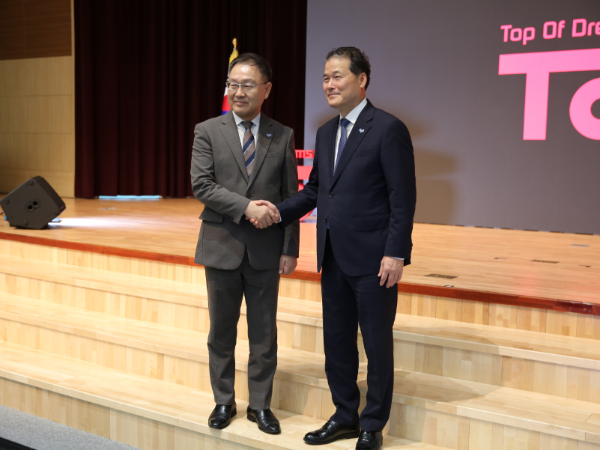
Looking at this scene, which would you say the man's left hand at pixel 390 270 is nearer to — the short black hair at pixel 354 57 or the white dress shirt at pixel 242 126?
the short black hair at pixel 354 57

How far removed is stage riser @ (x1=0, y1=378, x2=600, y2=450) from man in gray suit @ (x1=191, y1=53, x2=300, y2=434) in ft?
0.79

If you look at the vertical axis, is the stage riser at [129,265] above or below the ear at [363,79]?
below

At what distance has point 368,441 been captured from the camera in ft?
6.64

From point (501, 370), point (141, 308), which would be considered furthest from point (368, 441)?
point (141, 308)

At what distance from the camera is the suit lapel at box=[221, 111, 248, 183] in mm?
2166

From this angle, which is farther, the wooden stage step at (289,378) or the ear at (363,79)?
the wooden stage step at (289,378)

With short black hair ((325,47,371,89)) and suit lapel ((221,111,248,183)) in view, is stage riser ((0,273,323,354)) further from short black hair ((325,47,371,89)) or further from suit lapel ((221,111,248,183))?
short black hair ((325,47,371,89))

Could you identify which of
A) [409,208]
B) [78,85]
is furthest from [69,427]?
[78,85]

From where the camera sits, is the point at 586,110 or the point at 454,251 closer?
the point at 454,251

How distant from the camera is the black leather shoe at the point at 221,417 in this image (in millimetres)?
2244

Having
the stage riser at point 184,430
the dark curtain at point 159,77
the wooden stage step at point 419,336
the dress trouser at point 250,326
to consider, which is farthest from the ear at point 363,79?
the dark curtain at point 159,77

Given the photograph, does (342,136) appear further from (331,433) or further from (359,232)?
(331,433)

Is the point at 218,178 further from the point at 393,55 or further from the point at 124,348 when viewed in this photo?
the point at 393,55

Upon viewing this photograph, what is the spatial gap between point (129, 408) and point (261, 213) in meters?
1.05
